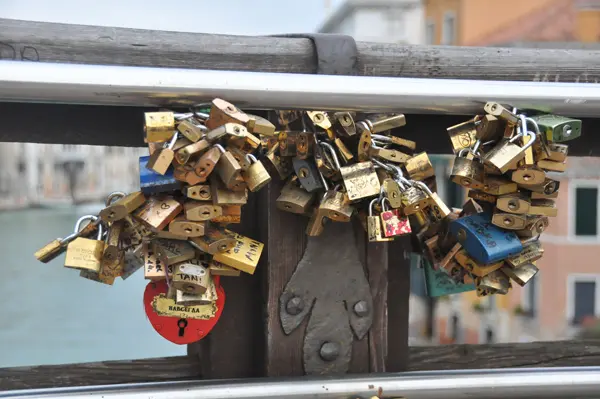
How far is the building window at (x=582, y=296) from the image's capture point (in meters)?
16.6

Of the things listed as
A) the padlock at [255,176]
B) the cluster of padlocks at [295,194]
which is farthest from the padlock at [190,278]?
the padlock at [255,176]

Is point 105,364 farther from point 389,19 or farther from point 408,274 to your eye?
point 389,19

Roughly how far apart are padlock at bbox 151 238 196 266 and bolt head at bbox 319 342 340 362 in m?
0.23

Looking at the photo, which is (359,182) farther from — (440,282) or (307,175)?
(440,282)

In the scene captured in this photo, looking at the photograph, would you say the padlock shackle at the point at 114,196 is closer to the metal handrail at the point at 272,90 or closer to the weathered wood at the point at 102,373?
the metal handrail at the point at 272,90

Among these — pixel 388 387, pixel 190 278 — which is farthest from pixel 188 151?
pixel 388 387

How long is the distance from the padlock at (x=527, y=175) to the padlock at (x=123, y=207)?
0.41 metres

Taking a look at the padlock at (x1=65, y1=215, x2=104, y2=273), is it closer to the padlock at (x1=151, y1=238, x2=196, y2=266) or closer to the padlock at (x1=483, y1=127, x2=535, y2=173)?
the padlock at (x1=151, y1=238, x2=196, y2=266)

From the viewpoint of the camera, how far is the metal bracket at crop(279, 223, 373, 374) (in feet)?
2.90

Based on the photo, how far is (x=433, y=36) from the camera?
19891 mm

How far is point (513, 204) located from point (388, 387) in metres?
0.26

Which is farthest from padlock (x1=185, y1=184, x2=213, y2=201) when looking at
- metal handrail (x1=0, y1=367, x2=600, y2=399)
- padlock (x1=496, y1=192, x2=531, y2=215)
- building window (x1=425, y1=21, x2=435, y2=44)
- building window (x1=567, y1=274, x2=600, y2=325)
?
building window (x1=425, y1=21, x2=435, y2=44)

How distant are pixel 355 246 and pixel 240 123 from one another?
0.25 m

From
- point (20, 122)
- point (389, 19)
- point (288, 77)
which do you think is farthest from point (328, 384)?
point (389, 19)
